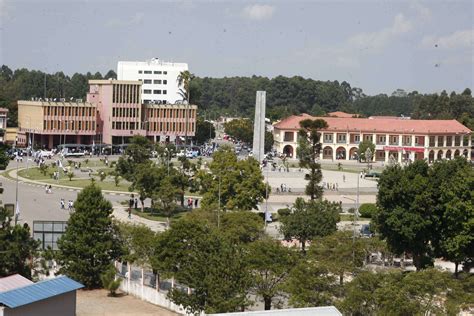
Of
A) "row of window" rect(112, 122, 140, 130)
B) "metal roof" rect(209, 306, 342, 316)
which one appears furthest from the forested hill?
"metal roof" rect(209, 306, 342, 316)

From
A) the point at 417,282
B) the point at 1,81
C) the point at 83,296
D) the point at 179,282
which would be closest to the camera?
the point at 417,282

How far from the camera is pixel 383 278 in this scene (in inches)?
907

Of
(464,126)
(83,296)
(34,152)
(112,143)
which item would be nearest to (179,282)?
(83,296)

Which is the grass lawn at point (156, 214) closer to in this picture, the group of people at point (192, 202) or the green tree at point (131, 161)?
the group of people at point (192, 202)

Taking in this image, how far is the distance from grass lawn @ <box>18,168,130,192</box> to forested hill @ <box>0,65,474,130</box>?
28.2 metres

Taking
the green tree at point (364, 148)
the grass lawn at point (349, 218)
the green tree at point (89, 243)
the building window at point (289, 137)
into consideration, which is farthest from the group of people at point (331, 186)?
the green tree at point (89, 243)

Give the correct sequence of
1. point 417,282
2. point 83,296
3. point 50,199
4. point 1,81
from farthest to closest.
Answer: point 1,81 → point 50,199 → point 83,296 → point 417,282

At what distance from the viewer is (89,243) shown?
1175 inches

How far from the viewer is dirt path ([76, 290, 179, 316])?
27.0 metres

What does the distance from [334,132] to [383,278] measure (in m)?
65.8

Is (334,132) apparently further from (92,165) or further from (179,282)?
(179,282)

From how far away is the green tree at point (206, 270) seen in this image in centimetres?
2400

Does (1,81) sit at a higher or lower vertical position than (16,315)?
higher

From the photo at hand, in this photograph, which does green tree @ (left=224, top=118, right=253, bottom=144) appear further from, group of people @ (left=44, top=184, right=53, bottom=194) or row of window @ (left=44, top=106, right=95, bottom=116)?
group of people @ (left=44, top=184, right=53, bottom=194)
